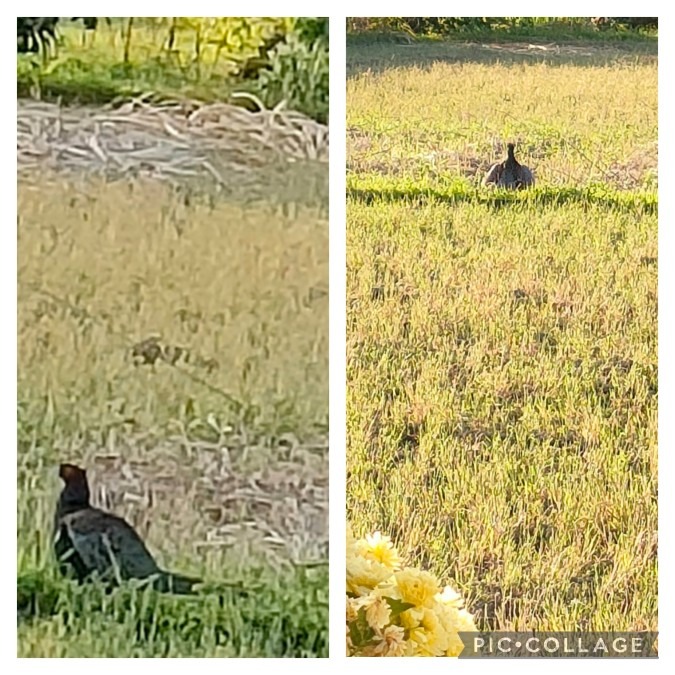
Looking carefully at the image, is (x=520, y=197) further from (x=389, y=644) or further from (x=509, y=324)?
(x=389, y=644)

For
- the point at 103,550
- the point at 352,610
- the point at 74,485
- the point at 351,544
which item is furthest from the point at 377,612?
the point at 74,485

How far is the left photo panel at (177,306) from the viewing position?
3219 millimetres

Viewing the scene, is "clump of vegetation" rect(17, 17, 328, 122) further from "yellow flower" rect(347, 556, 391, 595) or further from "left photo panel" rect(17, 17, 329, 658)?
"yellow flower" rect(347, 556, 391, 595)

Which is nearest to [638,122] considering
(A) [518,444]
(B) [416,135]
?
(B) [416,135]

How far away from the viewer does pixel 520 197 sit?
3.26 m

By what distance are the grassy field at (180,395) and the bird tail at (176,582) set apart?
0.08 feet

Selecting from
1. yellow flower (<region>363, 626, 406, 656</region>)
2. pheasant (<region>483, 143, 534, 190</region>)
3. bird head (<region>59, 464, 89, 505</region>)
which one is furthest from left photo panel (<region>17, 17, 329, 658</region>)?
pheasant (<region>483, 143, 534, 190</region>)

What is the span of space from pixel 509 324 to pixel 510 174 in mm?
341

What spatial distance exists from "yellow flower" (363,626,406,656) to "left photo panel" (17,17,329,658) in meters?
0.12

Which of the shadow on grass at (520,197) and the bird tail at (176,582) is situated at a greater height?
the shadow on grass at (520,197)

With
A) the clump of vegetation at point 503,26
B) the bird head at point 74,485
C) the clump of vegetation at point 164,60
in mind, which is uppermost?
the clump of vegetation at point 503,26

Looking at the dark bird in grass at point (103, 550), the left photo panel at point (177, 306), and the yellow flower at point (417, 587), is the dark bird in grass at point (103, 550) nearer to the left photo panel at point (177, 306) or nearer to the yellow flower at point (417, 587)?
the left photo panel at point (177, 306)

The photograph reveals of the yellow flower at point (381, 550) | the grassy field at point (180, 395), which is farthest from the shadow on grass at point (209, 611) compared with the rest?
the yellow flower at point (381, 550)
